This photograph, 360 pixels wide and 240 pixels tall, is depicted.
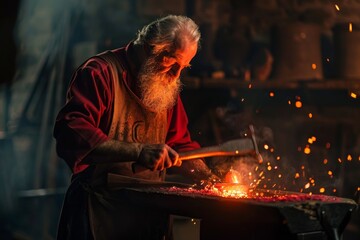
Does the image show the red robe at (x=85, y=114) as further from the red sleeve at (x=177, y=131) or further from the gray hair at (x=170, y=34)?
the red sleeve at (x=177, y=131)

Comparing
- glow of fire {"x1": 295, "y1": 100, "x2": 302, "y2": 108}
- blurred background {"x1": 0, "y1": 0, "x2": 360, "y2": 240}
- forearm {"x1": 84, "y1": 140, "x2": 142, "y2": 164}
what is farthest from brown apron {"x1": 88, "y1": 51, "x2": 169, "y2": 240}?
glow of fire {"x1": 295, "y1": 100, "x2": 302, "y2": 108}

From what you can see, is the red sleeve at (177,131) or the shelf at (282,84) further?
the shelf at (282,84)

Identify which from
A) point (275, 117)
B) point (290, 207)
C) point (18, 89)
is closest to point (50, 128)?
point (18, 89)

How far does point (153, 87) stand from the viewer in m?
6.33

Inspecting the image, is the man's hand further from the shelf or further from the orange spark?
the orange spark

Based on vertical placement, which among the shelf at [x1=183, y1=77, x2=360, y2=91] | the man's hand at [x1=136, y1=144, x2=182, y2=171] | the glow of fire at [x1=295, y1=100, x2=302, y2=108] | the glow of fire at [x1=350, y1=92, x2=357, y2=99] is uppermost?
the shelf at [x1=183, y1=77, x2=360, y2=91]

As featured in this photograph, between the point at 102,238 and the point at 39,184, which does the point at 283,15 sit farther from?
the point at 102,238

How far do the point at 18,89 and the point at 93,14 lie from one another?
137 centimetres

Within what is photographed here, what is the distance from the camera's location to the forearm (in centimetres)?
583

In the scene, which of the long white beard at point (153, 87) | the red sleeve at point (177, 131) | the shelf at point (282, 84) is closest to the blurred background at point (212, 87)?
the shelf at point (282, 84)

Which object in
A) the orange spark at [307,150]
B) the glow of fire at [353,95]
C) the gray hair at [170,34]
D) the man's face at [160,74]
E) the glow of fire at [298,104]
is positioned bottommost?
the orange spark at [307,150]

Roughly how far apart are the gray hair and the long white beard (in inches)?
5.7

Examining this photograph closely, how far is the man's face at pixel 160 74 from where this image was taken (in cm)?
621

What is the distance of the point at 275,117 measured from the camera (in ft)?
34.2
